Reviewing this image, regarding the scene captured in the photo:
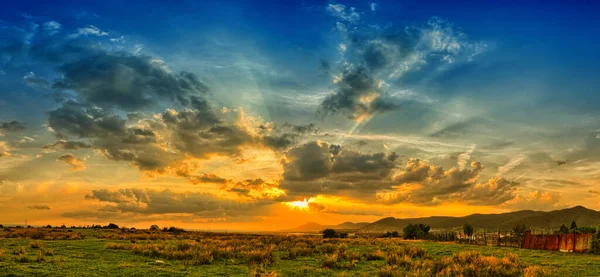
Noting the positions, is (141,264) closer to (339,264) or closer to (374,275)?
(339,264)

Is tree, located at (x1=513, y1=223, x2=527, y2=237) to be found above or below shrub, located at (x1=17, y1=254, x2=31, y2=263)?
below

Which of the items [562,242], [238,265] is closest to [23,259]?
[238,265]

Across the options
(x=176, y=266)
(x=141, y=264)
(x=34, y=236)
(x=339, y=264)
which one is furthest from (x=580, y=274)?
(x=34, y=236)

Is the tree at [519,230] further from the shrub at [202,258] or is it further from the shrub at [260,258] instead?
the shrub at [202,258]

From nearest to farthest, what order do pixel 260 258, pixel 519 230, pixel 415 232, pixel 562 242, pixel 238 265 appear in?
pixel 238 265, pixel 260 258, pixel 562 242, pixel 519 230, pixel 415 232

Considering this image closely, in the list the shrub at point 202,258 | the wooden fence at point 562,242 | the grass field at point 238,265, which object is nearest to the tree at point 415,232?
the wooden fence at point 562,242

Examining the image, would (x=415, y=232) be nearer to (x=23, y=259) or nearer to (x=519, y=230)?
(x=519, y=230)

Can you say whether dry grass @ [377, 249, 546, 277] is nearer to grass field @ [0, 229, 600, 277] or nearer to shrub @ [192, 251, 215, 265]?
grass field @ [0, 229, 600, 277]

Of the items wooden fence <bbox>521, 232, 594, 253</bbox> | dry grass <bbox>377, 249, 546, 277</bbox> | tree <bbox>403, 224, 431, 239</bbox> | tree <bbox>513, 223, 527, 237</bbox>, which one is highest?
dry grass <bbox>377, 249, 546, 277</bbox>

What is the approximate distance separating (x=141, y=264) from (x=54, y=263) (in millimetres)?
4912

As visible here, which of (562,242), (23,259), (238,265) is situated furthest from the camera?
(562,242)

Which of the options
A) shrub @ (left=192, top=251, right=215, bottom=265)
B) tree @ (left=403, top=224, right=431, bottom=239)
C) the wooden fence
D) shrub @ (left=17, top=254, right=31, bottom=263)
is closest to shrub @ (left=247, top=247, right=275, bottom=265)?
shrub @ (left=192, top=251, right=215, bottom=265)

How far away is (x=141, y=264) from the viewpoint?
24.1m

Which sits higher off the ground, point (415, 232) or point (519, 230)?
point (519, 230)
